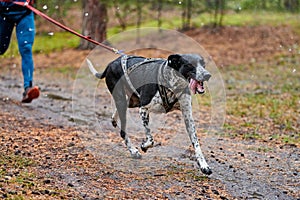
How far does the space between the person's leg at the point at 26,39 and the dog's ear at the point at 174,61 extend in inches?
132

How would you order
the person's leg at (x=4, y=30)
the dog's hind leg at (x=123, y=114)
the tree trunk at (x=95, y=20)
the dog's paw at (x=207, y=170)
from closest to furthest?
the dog's paw at (x=207, y=170) < the dog's hind leg at (x=123, y=114) < the person's leg at (x=4, y=30) < the tree trunk at (x=95, y=20)

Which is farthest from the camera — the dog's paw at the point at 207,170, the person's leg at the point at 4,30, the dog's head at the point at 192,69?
the person's leg at the point at 4,30

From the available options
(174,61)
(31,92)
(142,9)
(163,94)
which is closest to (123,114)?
(163,94)

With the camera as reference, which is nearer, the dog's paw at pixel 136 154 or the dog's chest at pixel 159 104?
the dog's chest at pixel 159 104

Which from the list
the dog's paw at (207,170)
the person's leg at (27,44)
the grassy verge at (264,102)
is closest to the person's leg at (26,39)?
the person's leg at (27,44)

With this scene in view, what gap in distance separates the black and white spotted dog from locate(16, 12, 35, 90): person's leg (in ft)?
7.53

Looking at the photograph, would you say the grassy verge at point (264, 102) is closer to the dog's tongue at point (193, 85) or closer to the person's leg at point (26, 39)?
the dog's tongue at point (193, 85)

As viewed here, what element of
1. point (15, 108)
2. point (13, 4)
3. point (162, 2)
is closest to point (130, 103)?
point (13, 4)

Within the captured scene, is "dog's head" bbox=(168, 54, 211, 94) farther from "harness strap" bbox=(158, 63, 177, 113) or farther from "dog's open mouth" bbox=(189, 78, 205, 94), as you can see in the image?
"harness strap" bbox=(158, 63, 177, 113)

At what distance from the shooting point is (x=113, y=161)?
5801 mm

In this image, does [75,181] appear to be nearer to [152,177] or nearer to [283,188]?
[152,177]

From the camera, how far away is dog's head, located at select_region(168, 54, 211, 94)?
4907mm

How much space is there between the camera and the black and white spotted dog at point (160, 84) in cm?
504

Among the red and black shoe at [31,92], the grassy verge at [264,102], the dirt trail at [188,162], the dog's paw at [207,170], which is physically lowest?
the grassy verge at [264,102]
